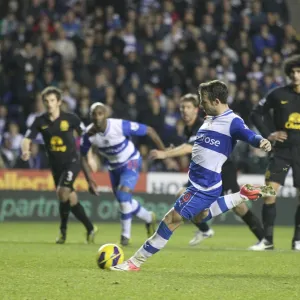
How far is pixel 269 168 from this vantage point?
12602 mm

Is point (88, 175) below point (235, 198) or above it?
below

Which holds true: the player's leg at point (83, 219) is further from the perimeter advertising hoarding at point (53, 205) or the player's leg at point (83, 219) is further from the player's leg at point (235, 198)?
the perimeter advertising hoarding at point (53, 205)

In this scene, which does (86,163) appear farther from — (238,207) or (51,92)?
(238,207)

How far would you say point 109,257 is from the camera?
926 centimetres

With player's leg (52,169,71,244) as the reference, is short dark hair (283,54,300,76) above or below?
above

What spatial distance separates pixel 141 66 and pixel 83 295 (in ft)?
50.9

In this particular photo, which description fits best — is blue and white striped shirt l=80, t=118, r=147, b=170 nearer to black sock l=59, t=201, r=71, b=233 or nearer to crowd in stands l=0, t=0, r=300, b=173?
black sock l=59, t=201, r=71, b=233

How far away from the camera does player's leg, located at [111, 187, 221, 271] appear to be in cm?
898

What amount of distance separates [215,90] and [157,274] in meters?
1.84

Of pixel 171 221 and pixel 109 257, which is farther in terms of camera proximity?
pixel 109 257

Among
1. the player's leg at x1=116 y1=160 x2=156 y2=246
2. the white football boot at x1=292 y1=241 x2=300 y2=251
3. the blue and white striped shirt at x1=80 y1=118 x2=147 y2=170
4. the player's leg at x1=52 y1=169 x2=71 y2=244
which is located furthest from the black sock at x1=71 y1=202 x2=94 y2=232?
the white football boot at x1=292 y1=241 x2=300 y2=251

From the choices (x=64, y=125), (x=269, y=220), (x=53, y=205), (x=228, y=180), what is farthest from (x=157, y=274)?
(x=53, y=205)

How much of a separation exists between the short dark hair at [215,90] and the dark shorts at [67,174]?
4841mm

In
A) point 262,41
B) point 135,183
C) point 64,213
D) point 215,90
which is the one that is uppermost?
point 262,41
